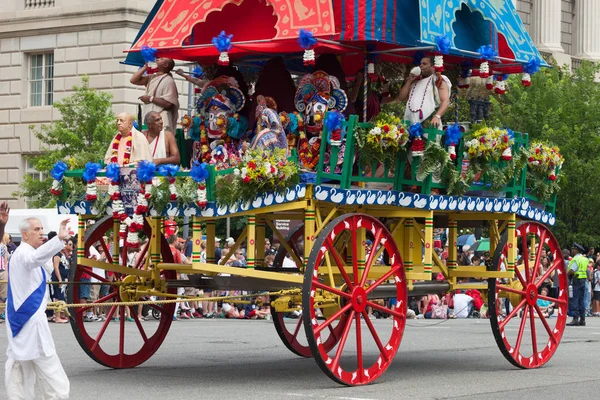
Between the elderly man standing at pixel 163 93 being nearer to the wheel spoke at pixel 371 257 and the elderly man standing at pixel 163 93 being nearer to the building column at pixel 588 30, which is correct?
the wheel spoke at pixel 371 257

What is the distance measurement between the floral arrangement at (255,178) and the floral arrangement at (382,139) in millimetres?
940

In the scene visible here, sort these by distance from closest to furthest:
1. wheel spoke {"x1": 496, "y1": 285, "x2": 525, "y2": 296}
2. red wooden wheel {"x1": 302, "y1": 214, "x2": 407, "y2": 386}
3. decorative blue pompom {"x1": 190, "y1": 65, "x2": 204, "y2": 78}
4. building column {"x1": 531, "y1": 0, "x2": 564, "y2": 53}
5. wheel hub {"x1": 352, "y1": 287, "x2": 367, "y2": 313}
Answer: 1. red wooden wheel {"x1": 302, "y1": 214, "x2": 407, "y2": 386}
2. wheel hub {"x1": 352, "y1": 287, "x2": 367, "y2": 313}
3. wheel spoke {"x1": 496, "y1": 285, "x2": 525, "y2": 296}
4. decorative blue pompom {"x1": 190, "y1": 65, "x2": 204, "y2": 78}
5. building column {"x1": 531, "y1": 0, "x2": 564, "y2": 53}

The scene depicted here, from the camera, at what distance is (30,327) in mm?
10398

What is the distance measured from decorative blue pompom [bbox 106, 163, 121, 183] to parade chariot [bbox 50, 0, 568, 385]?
0.07 metres

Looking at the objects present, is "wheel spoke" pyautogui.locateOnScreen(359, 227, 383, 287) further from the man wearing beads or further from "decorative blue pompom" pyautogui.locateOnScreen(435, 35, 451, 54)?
"decorative blue pompom" pyautogui.locateOnScreen(435, 35, 451, 54)

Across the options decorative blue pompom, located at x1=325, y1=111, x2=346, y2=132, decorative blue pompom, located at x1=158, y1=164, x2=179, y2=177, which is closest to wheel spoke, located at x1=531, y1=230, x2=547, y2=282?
decorative blue pompom, located at x1=325, y1=111, x2=346, y2=132

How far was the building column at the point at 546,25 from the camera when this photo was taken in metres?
58.3

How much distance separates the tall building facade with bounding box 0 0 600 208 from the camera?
36281 mm

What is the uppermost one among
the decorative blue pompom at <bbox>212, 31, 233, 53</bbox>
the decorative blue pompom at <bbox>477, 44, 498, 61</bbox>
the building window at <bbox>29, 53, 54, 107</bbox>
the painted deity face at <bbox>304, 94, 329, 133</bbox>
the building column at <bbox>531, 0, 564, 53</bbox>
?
the building column at <bbox>531, 0, 564, 53</bbox>

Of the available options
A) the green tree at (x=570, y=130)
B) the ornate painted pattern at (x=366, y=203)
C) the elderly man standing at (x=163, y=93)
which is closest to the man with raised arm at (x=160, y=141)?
the elderly man standing at (x=163, y=93)

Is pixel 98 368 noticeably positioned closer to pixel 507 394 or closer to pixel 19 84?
pixel 507 394

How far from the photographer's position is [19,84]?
38.9 meters

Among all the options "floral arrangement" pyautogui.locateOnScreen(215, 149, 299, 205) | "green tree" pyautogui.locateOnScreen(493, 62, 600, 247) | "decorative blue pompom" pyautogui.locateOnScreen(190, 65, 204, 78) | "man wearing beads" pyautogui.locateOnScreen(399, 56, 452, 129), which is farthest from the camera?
"green tree" pyautogui.locateOnScreen(493, 62, 600, 247)

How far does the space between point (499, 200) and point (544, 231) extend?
103 cm
